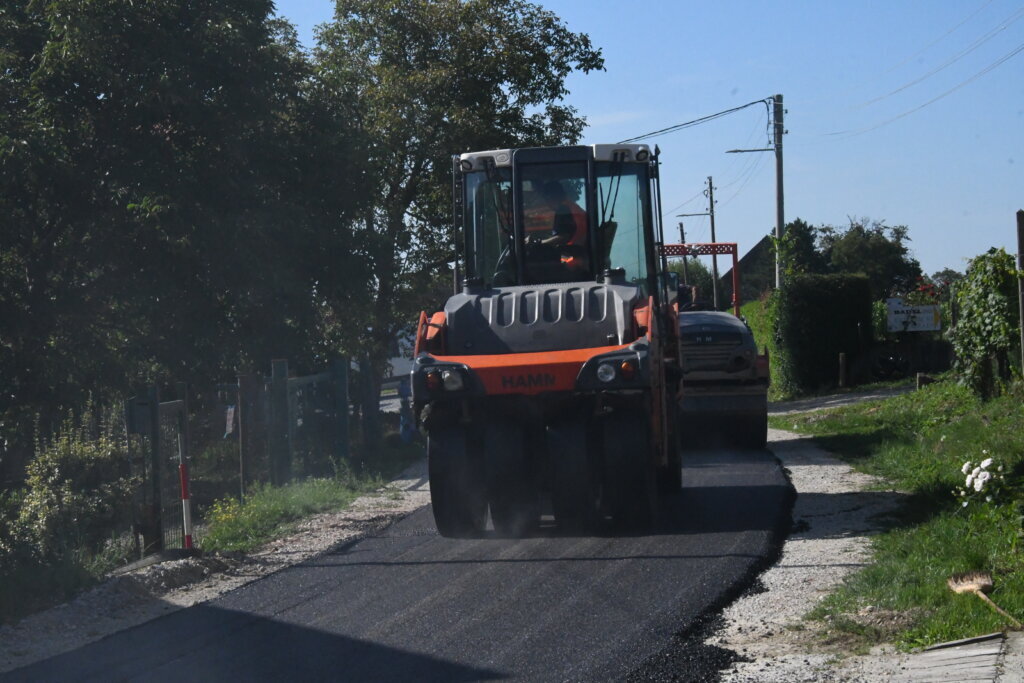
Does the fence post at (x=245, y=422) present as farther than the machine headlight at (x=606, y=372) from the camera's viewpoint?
Yes

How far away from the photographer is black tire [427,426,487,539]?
9.53m

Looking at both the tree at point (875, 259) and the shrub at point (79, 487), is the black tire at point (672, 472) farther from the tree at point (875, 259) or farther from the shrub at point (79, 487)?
the tree at point (875, 259)

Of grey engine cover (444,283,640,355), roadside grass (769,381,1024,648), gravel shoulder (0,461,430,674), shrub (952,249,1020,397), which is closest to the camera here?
roadside grass (769,381,1024,648)

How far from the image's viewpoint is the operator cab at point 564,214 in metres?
11.0

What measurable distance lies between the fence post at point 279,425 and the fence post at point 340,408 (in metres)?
2.48

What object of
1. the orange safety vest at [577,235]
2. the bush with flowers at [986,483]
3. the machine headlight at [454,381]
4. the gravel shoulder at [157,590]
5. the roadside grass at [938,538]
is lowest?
the gravel shoulder at [157,590]

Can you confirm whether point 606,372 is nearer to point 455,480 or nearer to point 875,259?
point 455,480

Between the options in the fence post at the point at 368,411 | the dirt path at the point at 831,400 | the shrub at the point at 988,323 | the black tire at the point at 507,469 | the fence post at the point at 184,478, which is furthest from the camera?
the dirt path at the point at 831,400

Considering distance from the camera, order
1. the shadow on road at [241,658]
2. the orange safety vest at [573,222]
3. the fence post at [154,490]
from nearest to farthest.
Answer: the shadow on road at [241,658] < the fence post at [154,490] < the orange safety vest at [573,222]

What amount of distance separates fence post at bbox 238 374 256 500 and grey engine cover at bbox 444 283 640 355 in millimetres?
5761

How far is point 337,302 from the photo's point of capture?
22578mm

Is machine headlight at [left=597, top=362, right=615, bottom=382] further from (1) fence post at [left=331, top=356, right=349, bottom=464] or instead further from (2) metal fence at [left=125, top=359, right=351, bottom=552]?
(1) fence post at [left=331, top=356, right=349, bottom=464]

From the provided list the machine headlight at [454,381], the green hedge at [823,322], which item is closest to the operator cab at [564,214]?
the machine headlight at [454,381]

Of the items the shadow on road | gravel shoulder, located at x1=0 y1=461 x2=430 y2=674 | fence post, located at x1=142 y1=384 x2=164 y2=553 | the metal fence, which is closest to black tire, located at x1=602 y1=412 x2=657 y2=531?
gravel shoulder, located at x1=0 y1=461 x2=430 y2=674
